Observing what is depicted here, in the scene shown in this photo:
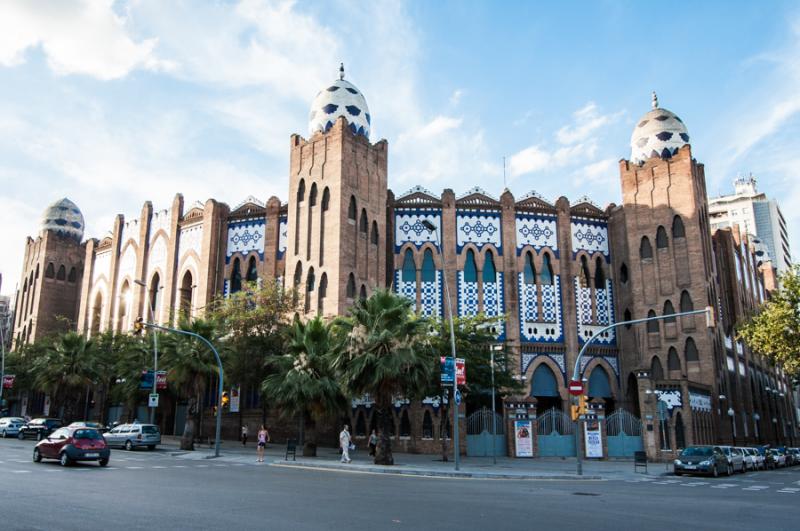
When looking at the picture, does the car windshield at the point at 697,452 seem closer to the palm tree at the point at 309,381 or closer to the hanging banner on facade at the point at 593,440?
the hanging banner on facade at the point at 593,440

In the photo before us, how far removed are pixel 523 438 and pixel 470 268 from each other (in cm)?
1238

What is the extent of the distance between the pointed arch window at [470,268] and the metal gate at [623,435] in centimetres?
1220

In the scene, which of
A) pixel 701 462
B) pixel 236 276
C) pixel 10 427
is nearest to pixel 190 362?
pixel 236 276

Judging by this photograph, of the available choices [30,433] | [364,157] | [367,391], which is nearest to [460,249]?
[364,157]

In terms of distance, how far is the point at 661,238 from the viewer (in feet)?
137

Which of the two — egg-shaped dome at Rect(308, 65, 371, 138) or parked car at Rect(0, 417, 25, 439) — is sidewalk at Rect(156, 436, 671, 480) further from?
egg-shaped dome at Rect(308, 65, 371, 138)

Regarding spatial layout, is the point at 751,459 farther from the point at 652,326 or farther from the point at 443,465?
the point at 443,465

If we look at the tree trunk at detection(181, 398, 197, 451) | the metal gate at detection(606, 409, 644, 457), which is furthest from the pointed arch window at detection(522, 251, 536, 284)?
the tree trunk at detection(181, 398, 197, 451)

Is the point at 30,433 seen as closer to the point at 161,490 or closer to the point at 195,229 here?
the point at 195,229

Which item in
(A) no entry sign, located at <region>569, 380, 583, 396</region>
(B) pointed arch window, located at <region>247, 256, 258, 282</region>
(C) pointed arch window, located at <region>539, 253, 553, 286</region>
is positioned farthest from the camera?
(B) pointed arch window, located at <region>247, 256, 258, 282</region>

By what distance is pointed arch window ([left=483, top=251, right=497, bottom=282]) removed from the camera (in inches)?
1651

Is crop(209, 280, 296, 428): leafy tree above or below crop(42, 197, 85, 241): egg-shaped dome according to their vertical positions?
below

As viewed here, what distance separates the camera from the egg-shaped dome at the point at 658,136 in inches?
1711

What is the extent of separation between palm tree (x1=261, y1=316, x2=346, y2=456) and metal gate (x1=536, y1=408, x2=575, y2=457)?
33.9 ft
